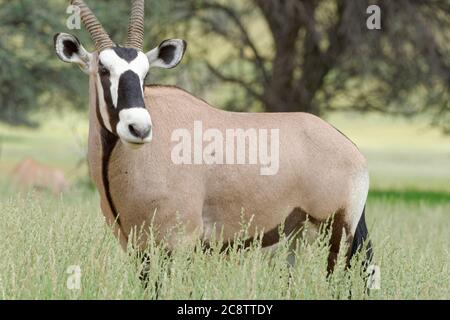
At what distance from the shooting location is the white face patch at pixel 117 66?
5445mm

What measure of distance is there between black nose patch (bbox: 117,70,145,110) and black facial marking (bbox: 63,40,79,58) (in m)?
0.64

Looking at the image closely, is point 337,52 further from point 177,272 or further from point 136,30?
point 177,272

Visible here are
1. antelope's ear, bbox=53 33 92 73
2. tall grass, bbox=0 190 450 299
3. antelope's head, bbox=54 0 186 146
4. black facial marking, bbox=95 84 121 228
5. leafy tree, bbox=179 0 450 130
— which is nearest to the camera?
antelope's head, bbox=54 0 186 146

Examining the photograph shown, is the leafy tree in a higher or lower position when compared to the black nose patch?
higher

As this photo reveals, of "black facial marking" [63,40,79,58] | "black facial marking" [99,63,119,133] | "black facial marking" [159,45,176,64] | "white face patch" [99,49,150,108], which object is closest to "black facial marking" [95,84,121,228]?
"black facial marking" [99,63,119,133]

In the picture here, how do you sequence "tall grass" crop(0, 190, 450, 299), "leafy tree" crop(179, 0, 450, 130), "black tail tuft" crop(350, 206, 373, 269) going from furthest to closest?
"leafy tree" crop(179, 0, 450, 130) < "black tail tuft" crop(350, 206, 373, 269) < "tall grass" crop(0, 190, 450, 299)

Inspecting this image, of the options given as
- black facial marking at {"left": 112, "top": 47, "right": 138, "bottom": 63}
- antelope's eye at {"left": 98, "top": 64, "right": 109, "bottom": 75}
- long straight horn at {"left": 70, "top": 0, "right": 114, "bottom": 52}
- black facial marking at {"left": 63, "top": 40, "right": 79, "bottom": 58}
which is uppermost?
long straight horn at {"left": 70, "top": 0, "right": 114, "bottom": 52}

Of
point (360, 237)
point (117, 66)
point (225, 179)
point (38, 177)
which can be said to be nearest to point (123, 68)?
point (117, 66)

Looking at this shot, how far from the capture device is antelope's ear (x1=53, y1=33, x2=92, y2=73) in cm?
582

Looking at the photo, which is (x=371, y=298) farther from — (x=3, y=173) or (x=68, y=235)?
(x=3, y=173)

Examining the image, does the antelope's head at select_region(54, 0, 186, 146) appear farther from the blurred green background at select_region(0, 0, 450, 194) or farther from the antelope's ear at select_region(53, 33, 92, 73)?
the blurred green background at select_region(0, 0, 450, 194)

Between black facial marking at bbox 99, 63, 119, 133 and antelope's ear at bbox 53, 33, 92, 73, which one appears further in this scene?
antelope's ear at bbox 53, 33, 92, 73

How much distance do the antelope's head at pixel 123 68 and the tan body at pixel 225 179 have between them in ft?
0.82

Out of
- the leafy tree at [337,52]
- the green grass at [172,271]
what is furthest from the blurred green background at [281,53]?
the green grass at [172,271]
